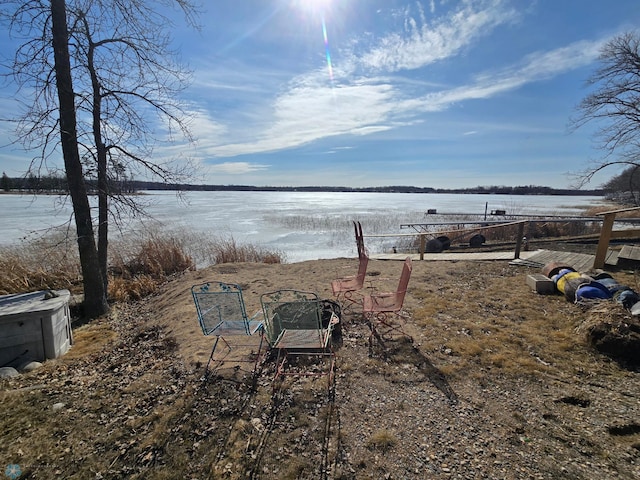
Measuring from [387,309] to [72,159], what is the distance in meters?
5.97

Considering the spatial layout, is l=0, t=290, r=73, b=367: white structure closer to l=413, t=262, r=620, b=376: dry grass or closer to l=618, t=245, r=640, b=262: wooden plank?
l=413, t=262, r=620, b=376: dry grass

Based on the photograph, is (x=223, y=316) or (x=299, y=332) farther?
(x=299, y=332)

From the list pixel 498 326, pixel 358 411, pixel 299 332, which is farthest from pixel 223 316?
pixel 498 326

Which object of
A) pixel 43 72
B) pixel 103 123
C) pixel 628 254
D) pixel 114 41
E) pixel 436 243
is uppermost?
pixel 114 41

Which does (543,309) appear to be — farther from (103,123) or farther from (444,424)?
(103,123)

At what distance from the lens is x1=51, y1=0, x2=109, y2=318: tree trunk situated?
5000 mm

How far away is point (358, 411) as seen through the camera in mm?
2816

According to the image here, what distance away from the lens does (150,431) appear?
8.70 feet

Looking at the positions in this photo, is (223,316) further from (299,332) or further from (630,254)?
(630,254)

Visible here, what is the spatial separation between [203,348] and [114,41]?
6130 mm

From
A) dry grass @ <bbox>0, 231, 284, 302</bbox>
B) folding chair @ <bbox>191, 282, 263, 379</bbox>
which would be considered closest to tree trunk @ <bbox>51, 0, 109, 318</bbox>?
dry grass @ <bbox>0, 231, 284, 302</bbox>

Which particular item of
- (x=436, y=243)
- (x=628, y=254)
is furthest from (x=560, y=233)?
(x=628, y=254)

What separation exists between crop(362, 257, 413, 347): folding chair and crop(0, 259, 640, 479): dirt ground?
6.9 inches

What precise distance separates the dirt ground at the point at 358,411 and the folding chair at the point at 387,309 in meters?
0.18
